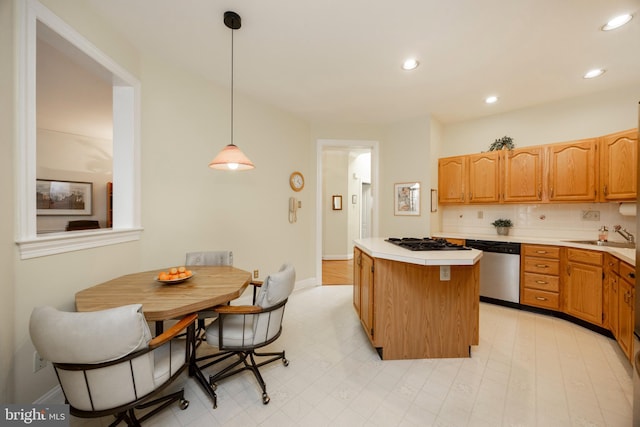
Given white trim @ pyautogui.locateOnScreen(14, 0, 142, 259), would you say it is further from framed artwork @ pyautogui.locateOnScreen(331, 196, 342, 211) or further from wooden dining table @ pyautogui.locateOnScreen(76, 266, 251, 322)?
framed artwork @ pyautogui.locateOnScreen(331, 196, 342, 211)

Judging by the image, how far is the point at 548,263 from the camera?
2938 millimetres

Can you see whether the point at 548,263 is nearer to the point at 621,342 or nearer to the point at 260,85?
the point at 621,342

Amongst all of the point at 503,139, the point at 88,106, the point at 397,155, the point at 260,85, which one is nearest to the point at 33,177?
the point at 260,85

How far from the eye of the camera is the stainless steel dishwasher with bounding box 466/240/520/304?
→ 10.3 feet

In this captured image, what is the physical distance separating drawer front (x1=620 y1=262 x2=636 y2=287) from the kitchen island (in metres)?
1.13

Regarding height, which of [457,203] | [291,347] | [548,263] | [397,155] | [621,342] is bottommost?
[291,347]

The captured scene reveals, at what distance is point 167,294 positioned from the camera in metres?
1.63

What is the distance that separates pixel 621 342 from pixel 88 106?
6.23 meters

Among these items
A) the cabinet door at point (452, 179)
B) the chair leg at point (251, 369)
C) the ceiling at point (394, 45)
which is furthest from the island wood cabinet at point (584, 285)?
the chair leg at point (251, 369)

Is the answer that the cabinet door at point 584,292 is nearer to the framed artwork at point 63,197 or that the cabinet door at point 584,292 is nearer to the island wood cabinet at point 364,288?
the island wood cabinet at point 364,288

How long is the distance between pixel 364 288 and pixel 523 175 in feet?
8.88

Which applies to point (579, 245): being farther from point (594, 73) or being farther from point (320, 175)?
point (320, 175)

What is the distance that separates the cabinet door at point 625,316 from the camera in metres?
2.00

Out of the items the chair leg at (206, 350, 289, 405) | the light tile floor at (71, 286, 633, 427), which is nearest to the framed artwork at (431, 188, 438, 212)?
the light tile floor at (71, 286, 633, 427)
